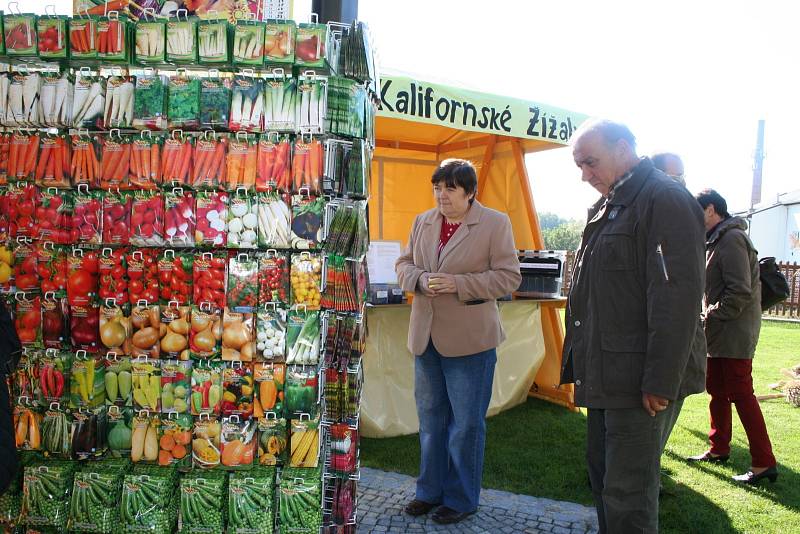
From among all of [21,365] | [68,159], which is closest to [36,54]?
[68,159]

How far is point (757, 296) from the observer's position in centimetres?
421

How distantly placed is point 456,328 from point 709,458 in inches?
103

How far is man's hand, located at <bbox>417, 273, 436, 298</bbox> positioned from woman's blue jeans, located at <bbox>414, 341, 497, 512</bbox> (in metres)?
0.31

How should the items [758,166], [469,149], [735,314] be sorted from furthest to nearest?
[758,166]
[469,149]
[735,314]

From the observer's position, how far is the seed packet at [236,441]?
8.57ft

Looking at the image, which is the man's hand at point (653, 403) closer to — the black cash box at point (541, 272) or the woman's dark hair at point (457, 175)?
the woman's dark hair at point (457, 175)

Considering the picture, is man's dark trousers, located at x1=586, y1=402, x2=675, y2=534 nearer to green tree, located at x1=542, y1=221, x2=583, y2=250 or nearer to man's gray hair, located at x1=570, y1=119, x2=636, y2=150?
man's gray hair, located at x1=570, y1=119, x2=636, y2=150

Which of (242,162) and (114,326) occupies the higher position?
(242,162)

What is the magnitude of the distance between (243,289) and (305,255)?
0.97 feet

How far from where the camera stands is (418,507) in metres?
3.49

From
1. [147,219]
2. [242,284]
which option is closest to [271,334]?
[242,284]

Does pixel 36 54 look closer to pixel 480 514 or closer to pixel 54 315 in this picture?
pixel 54 315

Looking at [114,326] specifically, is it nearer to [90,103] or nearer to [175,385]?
[175,385]

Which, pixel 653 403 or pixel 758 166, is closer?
pixel 653 403
